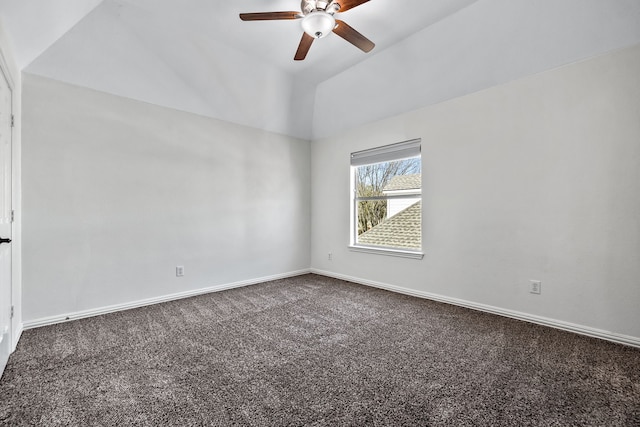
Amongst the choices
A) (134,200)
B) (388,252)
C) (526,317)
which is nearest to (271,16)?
(134,200)

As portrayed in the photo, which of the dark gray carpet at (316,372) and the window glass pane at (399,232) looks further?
the window glass pane at (399,232)

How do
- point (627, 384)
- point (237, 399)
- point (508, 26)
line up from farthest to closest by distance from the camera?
point (508, 26), point (627, 384), point (237, 399)

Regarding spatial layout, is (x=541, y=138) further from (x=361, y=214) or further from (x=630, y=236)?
(x=361, y=214)

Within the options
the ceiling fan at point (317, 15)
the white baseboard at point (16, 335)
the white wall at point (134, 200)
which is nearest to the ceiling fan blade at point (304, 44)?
the ceiling fan at point (317, 15)

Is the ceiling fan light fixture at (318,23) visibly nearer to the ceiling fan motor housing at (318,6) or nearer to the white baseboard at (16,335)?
the ceiling fan motor housing at (318,6)

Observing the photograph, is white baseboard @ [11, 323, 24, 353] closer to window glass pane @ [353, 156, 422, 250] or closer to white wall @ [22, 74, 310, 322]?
white wall @ [22, 74, 310, 322]

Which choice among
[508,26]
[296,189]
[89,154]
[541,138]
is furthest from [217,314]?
[508,26]

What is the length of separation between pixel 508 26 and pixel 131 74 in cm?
356

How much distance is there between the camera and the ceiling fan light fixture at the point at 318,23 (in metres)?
2.18

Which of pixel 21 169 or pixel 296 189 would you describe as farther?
pixel 296 189

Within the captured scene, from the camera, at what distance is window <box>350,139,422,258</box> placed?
374 cm

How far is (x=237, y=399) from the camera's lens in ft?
5.35

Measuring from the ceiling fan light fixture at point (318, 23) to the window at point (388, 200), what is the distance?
1837mm

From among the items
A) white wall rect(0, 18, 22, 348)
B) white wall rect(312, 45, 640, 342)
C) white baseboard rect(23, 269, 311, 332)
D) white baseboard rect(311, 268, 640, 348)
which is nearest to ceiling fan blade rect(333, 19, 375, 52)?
white wall rect(312, 45, 640, 342)
